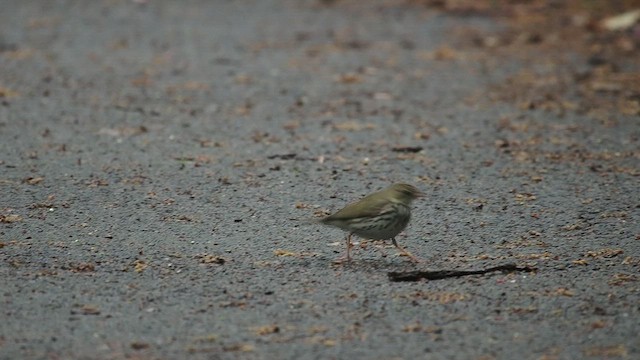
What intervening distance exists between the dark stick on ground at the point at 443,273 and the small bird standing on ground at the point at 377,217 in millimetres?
230

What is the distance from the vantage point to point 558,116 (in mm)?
8914

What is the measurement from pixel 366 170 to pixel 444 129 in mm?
Answer: 1337

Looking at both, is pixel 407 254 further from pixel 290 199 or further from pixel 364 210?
pixel 290 199

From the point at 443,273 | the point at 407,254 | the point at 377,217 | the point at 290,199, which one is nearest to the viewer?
the point at 443,273

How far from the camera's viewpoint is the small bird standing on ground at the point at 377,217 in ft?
18.0

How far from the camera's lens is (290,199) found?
22.3 feet

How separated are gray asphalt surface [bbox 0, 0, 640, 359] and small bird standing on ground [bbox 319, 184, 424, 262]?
18cm

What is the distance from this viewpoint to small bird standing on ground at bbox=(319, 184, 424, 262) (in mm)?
5473

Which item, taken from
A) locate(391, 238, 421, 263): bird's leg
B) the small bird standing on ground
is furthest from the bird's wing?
locate(391, 238, 421, 263): bird's leg

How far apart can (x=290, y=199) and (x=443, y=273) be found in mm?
1662

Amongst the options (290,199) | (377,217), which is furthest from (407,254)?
(290,199)

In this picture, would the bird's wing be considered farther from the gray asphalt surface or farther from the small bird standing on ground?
the gray asphalt surface

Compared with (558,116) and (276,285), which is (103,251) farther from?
(558,116)

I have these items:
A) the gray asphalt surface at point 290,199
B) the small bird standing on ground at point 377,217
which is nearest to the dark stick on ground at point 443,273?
the gray asphalt surface at point 290,199
